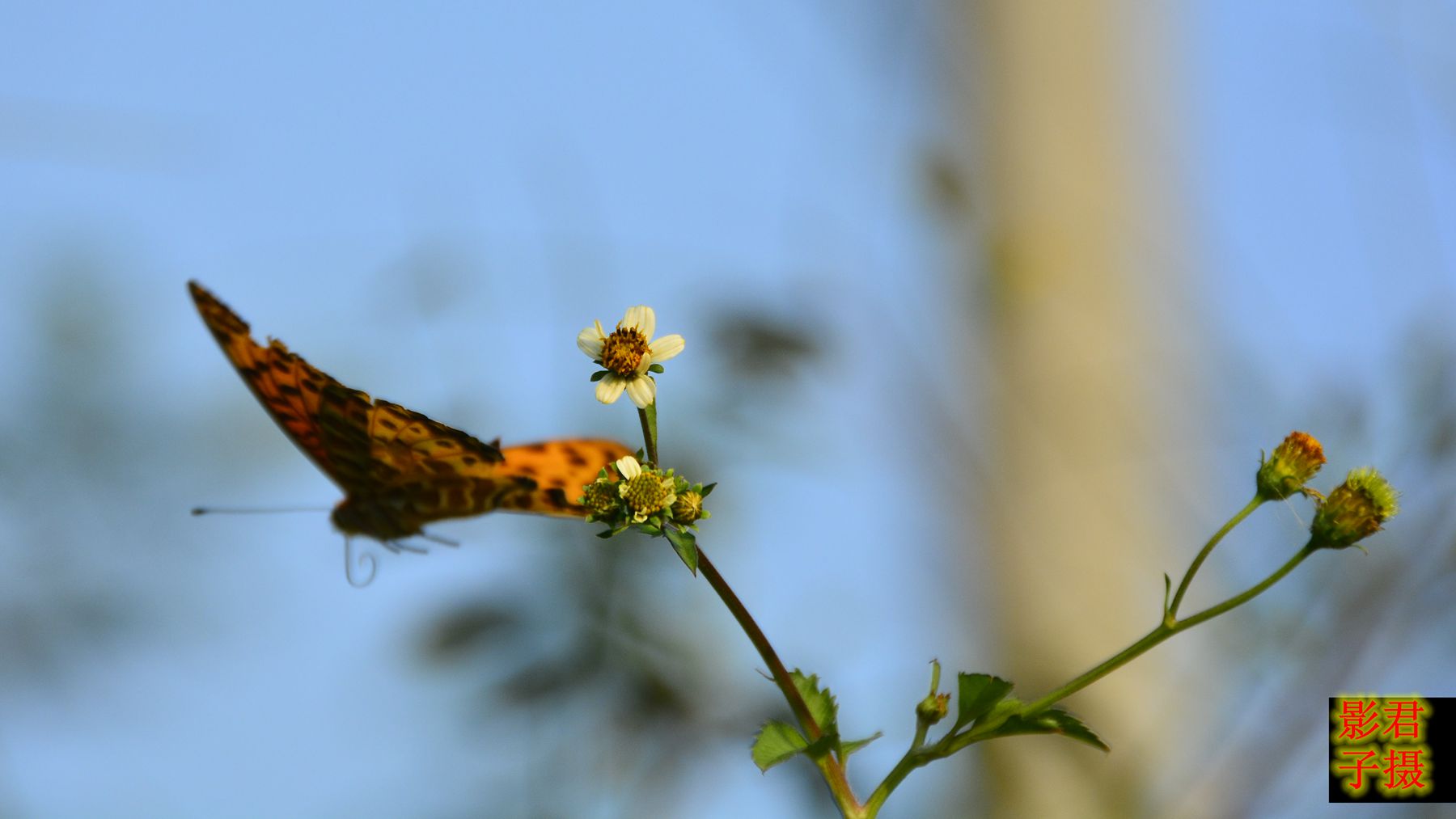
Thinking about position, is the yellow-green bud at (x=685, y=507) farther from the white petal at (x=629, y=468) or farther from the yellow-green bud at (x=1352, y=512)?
the yellow-green bud at (x=1352, y=512)

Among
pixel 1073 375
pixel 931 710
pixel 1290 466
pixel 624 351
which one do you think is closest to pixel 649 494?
pixel 624 351

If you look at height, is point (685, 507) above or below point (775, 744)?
above

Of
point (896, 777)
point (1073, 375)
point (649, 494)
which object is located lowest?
point (896, 777)

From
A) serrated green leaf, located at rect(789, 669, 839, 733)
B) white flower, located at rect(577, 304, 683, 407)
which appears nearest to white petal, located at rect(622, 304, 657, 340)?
white flower, located at rect(577, 304, 683, 407)

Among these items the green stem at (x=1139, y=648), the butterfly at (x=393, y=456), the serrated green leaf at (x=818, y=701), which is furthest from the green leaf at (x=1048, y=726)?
the butterfly at (x=393, y=456)

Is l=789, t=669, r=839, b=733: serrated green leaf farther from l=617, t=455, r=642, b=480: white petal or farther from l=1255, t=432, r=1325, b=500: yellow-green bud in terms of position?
l=1255, t=432, r=1325, b=500: yellow-green bud

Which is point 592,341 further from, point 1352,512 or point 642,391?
point 1352,512

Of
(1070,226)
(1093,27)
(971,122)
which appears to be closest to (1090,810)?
(1070,226)
